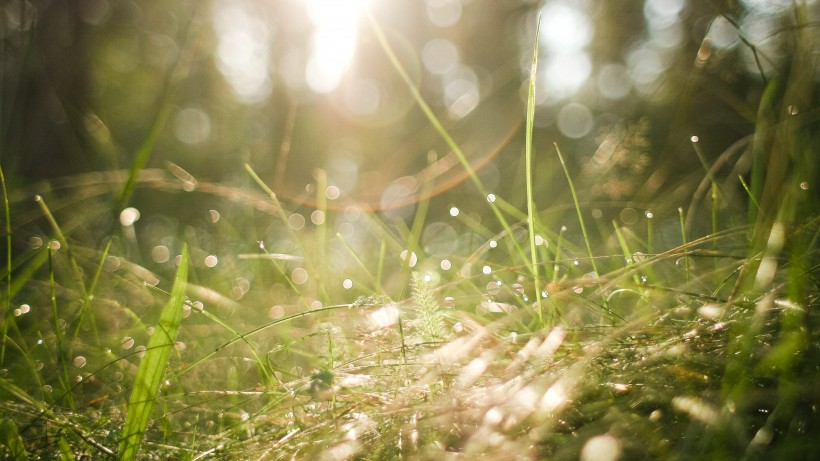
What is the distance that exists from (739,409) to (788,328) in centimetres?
16

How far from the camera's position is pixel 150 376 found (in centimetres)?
77

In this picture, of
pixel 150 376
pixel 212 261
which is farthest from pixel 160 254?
pixel 150 376

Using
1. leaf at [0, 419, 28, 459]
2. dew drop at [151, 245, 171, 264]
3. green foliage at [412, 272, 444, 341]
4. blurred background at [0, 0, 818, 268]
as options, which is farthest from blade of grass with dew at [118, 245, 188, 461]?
dew drop at [151, 245, 171, 264]

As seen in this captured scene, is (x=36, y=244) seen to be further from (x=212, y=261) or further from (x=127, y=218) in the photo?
(x=212, y=261)

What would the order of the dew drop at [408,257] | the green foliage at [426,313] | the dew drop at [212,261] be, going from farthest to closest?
→ the dew drop at [212,261] < the dew drop at [408,257] < the green foliage at [426,313]

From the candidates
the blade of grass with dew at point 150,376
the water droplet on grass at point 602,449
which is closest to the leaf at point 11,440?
the blade of grass with dew at point 150,376

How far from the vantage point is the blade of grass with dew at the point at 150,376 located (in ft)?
2.37

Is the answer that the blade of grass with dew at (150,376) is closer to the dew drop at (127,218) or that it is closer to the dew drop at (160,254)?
the dew drop at (127,218)

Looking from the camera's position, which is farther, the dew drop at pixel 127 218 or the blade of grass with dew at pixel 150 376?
the dew drop at pixel 127 218

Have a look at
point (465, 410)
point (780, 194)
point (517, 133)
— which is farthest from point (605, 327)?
point (517, 133)

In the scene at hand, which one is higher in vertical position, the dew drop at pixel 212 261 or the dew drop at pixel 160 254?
the dew drop at pixel 160 254

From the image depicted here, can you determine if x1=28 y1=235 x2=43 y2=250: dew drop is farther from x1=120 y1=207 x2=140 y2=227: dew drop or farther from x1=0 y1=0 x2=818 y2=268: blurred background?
x1=0 y1=0 x2=818 y2=268: blurred background

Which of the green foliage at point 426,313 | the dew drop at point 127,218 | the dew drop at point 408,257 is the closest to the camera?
the green foliage at point 426,313

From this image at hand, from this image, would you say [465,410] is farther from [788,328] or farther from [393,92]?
[393,92]
